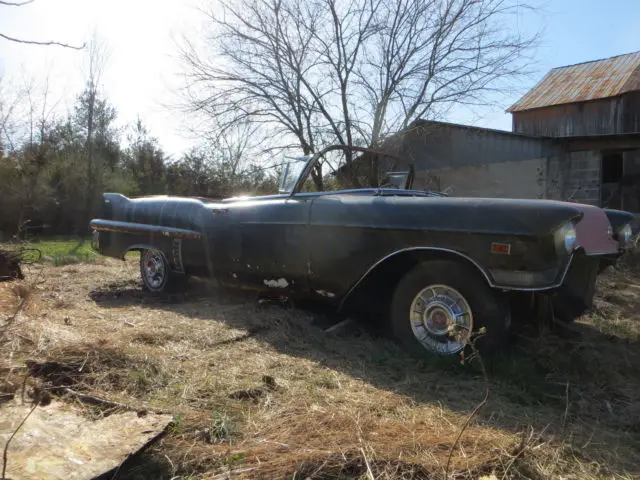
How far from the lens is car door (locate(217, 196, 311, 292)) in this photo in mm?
4285

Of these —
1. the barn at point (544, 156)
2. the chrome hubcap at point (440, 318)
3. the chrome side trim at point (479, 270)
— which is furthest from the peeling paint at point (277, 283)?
the barn at point (544, 156)

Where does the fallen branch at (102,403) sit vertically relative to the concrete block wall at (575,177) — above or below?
below

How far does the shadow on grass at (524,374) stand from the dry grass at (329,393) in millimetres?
12

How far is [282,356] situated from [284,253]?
105cm

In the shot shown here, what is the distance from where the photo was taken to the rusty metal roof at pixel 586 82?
1916 centimetres

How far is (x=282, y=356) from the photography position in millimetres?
3568

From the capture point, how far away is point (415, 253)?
3666 millimetres

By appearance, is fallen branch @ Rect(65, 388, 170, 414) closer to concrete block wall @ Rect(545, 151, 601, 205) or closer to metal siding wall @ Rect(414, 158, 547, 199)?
metal siding wall @ Rect(414, 158, 547, 199)

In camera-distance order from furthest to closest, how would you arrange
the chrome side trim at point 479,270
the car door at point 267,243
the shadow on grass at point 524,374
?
the car door at point 267,243
the chrome side trim at point 479,270
the shadow on grass at point 524,374

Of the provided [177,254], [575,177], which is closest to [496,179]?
[575,177]

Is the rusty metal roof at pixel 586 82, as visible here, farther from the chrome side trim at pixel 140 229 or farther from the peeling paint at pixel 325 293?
the peeling paint at pixel 325 293

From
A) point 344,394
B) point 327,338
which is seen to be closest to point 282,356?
point 327,338

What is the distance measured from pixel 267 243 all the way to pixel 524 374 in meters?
2.30

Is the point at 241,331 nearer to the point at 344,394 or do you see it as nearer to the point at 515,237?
the point at 344,394
